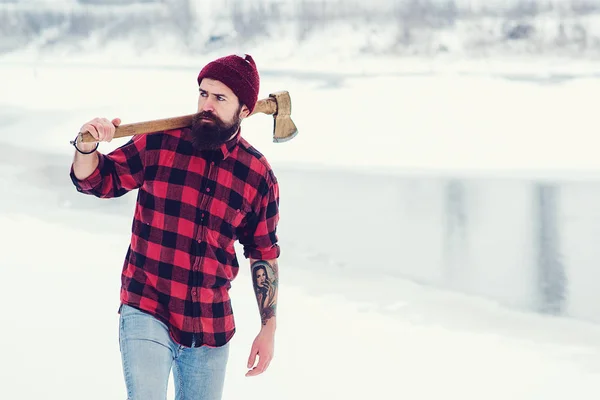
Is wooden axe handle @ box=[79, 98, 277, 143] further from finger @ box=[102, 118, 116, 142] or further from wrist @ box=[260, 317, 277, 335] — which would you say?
wrist @ box=[260, 317, 277, 335]

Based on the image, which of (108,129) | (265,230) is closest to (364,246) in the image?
(265,230)

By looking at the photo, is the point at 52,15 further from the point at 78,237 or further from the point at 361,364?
the point at 361,364

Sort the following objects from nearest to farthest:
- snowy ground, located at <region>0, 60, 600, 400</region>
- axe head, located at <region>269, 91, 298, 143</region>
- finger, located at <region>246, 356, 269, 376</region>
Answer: finger, located at <region>246, 356, 269, 376</region> < axe head, located at <region>269, 91, 298, 143</region> < snowy ground, located at <region>0, 60, 600, 400</region>

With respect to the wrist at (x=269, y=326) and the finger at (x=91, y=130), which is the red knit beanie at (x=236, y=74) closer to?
the finger at (x=91, y=130)

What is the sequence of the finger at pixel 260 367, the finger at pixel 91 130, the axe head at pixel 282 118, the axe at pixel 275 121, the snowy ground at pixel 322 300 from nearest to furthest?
the finger at pixel 91 130 → the axe at pixel 275 121 → the finger at pixel 260 367 → the axe head at pixel 282 118 → the snowy ground at pixel 322 300

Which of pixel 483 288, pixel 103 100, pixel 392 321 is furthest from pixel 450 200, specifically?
pixel 103 100

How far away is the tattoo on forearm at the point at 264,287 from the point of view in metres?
1.61

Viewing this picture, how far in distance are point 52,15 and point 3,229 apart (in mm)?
4828

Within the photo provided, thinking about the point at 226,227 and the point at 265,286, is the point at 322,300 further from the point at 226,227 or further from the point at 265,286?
the point at 226,227

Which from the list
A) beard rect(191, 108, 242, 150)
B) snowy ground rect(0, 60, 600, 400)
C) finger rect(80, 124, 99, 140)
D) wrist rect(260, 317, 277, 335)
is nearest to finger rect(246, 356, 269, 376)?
wrist rect(260, 317, 277, 335)

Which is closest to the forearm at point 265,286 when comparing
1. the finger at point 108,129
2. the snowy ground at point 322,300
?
the finger at point 108,129

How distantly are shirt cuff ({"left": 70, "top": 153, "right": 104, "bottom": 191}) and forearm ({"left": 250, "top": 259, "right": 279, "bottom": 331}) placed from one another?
362 millimetres

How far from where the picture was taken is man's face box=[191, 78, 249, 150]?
1437 millimetres

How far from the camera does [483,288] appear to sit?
3176 mm
